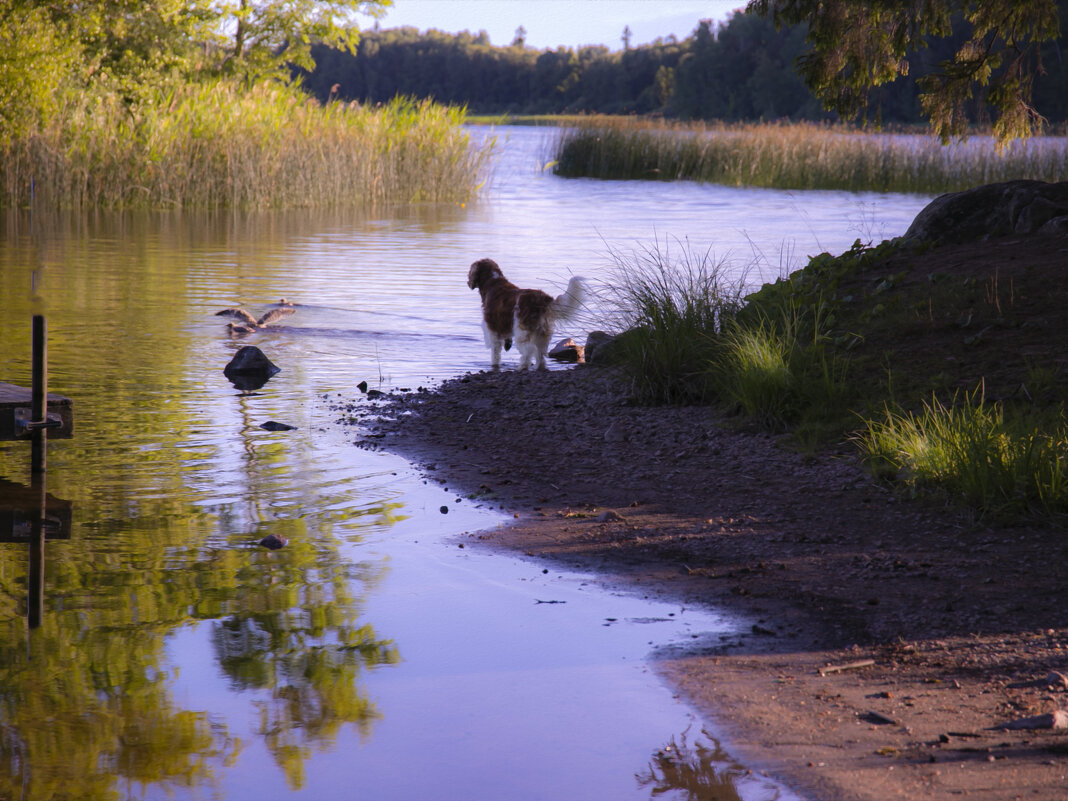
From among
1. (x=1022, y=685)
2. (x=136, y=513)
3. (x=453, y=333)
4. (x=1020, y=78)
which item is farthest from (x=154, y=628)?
(x=1020, y=78)

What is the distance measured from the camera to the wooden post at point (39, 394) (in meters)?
6.15

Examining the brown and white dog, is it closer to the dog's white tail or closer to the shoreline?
the dog's white tail

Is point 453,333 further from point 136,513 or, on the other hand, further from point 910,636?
point 910,636

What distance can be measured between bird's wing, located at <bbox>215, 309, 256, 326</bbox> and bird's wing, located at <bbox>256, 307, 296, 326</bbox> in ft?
0.25

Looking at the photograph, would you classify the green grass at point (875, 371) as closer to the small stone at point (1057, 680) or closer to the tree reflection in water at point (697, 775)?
the small stone at point (1057, 680)

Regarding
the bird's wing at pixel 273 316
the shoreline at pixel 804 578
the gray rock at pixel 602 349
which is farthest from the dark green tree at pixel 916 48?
the bird's wing at pixel 273 316

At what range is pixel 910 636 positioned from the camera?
4.35 m

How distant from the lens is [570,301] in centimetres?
899

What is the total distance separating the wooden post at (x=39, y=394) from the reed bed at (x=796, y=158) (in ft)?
80.1

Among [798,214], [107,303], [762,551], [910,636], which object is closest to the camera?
[910,636]

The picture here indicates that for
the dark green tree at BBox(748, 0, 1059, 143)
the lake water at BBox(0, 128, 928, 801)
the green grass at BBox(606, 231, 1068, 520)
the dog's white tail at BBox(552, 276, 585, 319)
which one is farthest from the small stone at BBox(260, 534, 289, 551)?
the dark green tree at BBox(748, 0, 1059, 143)

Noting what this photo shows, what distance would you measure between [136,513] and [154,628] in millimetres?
1561

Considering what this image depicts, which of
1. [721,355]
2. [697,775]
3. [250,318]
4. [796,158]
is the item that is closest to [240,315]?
[250,318]

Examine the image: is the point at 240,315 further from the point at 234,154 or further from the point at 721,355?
the point at 234,154
